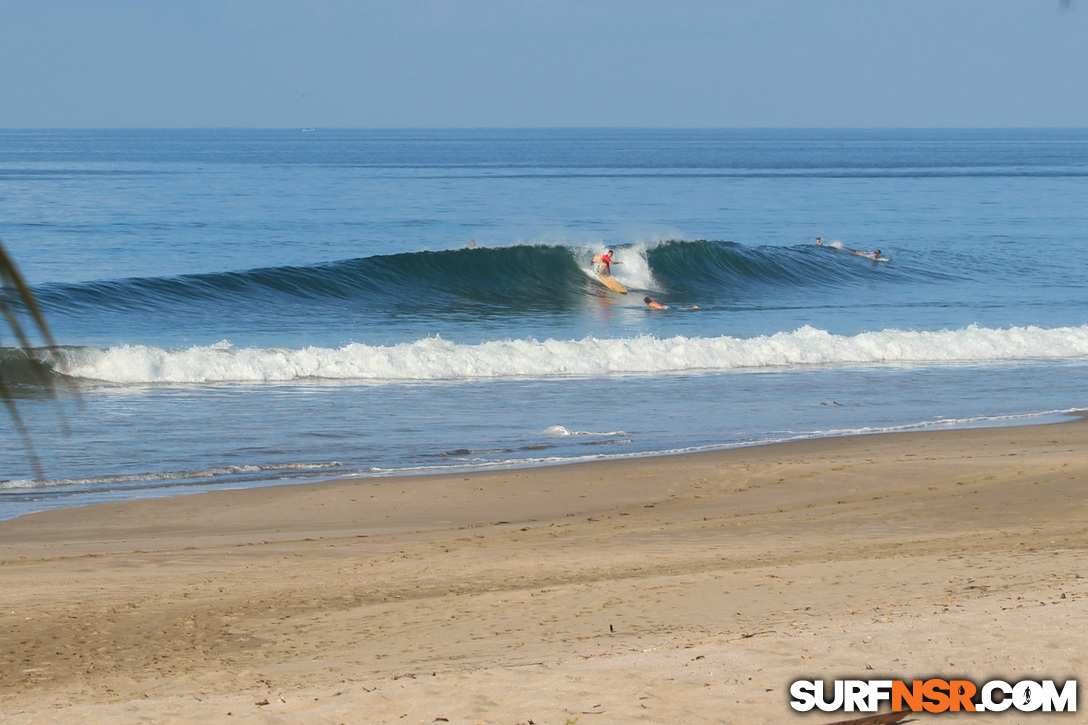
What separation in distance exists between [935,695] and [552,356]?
14.7 metres

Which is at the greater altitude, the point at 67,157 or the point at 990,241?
the point at 67,157

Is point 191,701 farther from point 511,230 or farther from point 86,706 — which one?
point 511,230

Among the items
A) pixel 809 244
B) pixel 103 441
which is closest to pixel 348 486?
pixel 103 441

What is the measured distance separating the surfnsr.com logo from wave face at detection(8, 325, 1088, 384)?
13.2 metres

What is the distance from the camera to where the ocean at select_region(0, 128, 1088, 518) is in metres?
12.6

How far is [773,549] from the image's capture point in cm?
803

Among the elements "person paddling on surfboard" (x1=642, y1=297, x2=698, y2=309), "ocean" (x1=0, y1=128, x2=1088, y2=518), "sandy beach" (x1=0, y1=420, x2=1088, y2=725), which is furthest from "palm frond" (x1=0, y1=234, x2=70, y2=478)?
"person paddling on surfboard" (x1=642, y1=297, x2=698, y2=309)

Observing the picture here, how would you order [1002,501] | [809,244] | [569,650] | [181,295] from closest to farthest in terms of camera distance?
[569,650] → [1002,501] → [181,295] → [809,244]

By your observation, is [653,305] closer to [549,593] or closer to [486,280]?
[486,280]

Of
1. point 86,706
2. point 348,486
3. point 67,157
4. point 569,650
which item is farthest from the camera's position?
point 67,157

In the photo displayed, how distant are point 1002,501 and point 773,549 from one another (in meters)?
2.79

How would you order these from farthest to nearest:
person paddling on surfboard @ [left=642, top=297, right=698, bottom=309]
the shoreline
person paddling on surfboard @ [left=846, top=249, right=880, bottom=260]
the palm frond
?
person paddling on surfboard @ [left=846, top=249, right=880, bottom=260] < person paddling on surfboard @ [left=642, top=297, right=698, bottom=309] < the shoreline < the palm frond

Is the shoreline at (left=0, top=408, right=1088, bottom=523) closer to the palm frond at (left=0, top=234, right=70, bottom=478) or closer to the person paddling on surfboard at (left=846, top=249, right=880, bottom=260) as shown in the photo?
the palm frond at (left=0, top=234, right=70, bottom=478)

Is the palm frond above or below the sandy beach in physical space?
above
